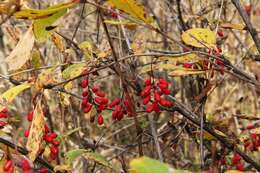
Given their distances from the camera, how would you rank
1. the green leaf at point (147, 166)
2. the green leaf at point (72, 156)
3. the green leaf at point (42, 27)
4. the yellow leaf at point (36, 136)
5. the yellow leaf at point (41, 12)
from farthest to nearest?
the green leaf at point (72, 156) < the yellow leaf at point (36, 136) < the green leaf at point (42, 27) < the yellow leaf at point (41, 12) < the green leaf at point (147, 166)

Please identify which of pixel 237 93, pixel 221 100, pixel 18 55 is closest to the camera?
→ pixel 18 55

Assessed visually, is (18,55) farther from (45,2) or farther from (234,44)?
(234,44)

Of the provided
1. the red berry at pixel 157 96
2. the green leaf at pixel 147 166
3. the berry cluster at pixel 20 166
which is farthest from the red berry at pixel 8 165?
the green leaf at pixel 147 166

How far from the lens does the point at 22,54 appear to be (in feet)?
3.38

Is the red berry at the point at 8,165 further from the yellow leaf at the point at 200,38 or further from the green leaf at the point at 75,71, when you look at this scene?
the yellow leaf at the point at 200,38

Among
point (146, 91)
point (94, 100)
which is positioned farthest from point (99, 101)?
point (146, 91)

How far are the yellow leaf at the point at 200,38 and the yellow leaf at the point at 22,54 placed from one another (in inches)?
15.1

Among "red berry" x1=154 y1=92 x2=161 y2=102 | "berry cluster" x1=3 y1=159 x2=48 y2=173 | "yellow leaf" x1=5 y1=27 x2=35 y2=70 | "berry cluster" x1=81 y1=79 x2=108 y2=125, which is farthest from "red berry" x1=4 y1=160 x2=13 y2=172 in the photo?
"red berry" x1=154 y1=92 x2=161 y2=102

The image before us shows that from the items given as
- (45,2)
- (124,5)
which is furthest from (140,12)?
(45,2)

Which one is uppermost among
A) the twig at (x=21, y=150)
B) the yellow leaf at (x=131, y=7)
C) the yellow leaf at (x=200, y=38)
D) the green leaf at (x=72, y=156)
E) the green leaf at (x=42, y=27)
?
the yellow leaf at (x=131, y=7)

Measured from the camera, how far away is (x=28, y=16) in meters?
0.88

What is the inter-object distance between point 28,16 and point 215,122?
0.85 meters

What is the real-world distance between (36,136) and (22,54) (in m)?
0.19

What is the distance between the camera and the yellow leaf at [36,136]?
3.55 feet
